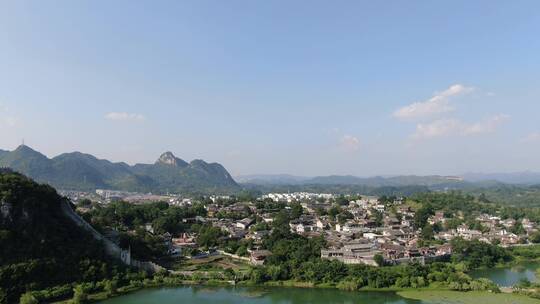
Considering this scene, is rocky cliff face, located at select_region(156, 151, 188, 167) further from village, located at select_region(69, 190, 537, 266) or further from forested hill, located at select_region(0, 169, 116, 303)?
forested hill, located at select_region(0, 169, 116, 303)

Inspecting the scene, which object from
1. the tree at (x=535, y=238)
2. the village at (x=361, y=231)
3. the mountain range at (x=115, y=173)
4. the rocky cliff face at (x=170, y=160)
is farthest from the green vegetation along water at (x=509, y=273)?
the rocky cliff face at (x=170, y=160)

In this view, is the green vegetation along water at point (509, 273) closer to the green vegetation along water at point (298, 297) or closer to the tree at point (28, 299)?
the green vegetation along water at point (298, 297)

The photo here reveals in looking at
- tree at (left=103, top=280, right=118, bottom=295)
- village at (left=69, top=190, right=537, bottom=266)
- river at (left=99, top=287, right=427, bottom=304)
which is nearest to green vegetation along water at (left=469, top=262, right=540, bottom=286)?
village at (left=69, top=190, right=537, bottom=266)

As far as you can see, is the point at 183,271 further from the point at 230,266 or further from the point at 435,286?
the point at 435,286

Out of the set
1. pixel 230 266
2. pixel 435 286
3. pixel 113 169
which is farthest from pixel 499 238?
pixel 113 169

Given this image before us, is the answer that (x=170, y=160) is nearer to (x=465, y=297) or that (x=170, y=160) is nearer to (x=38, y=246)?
(x=38, y=246)
